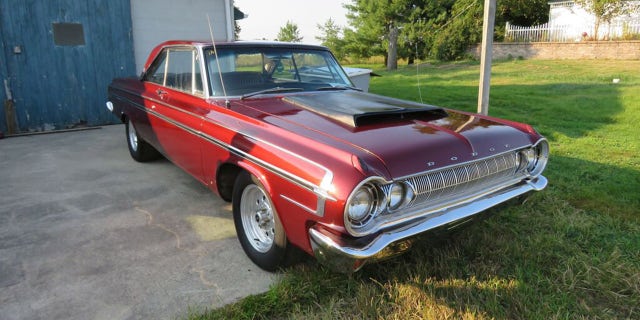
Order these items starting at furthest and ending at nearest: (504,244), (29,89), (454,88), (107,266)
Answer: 1. (454,88)
2. (29,89)
3. (504,244)
4. (107,266)

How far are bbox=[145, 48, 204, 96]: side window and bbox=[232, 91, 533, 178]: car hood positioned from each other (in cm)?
63

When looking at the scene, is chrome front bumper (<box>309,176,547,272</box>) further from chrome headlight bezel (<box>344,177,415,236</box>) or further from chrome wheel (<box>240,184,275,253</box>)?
Result: chrome wheel (<box>240,184,275,253</box>)

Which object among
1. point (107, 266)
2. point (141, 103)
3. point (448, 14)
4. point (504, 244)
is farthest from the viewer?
point (448, 14)

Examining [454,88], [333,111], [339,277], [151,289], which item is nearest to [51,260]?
[151,289]

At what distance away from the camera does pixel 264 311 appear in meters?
2.54

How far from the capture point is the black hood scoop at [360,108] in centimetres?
294

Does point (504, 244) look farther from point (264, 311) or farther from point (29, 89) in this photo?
point (29, 89)

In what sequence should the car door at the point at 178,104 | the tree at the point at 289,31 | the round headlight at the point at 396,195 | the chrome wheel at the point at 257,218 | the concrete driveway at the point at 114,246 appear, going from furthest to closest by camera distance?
1. the tree at the point at 289,31
2. the car door at the point at 178,104
3. the chrome wheel at the point at 257,218
4. the concrete driveway at the point at 114,246
5. the round headlight at the point at 396,195

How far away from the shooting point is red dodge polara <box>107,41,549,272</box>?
227 cm

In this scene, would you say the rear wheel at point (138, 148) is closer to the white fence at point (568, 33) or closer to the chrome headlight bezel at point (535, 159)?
the chrome headlight bezel at point (535, 159)

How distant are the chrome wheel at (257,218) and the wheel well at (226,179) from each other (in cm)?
26

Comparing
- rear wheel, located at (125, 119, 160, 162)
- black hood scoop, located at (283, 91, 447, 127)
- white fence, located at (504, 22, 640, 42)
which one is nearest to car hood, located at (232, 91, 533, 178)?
black hood scoop, located at (283, 91, 447, 127)

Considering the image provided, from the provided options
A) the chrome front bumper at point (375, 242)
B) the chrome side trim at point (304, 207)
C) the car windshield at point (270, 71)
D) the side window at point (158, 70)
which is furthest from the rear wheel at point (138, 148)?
the chrome front bumper at point (375, 242)

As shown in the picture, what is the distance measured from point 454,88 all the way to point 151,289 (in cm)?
1025
